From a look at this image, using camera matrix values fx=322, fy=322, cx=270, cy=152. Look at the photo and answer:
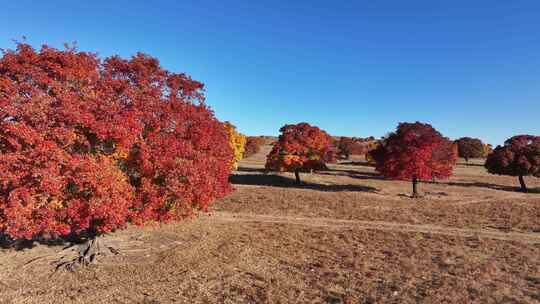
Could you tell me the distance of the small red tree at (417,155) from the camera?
1355 inches

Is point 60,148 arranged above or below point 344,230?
above

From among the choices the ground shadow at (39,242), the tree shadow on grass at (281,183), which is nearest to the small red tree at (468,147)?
the tree shadow on grass at (281,183)

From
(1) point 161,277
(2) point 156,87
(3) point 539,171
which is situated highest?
(2) point 156,87

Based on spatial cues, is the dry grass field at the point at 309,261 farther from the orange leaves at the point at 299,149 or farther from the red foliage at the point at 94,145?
the orange leaves at the point at 299,149

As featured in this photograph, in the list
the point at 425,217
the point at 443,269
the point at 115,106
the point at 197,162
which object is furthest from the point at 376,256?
the point at 115,106

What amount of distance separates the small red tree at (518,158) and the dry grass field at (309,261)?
17120mm

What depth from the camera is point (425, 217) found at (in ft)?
81.8

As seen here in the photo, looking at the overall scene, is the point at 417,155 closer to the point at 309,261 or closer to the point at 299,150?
the point at 299,150

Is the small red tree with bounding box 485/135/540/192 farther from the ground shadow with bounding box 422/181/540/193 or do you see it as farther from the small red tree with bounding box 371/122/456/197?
the small red tree with bounding box 371/122/456/197

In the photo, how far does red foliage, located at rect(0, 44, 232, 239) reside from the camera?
10.7 metres

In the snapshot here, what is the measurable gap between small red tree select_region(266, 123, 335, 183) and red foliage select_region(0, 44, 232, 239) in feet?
91.1

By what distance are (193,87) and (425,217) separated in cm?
2007

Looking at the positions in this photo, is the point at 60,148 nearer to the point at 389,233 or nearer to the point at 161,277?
the point at 161,277

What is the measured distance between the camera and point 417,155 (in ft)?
113
